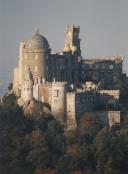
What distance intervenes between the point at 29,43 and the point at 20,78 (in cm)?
215

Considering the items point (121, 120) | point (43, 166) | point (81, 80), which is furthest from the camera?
point (81, 80)

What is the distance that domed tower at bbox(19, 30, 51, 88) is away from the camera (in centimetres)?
7544

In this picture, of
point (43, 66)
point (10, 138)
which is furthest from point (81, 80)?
point (10, 138)

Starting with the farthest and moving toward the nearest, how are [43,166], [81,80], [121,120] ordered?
[81,80] → [121,120] → [43,166]

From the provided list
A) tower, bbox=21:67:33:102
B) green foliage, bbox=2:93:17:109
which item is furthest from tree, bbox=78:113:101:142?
green foliage, bbox=2:93:17:109

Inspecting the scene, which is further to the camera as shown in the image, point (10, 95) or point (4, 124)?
point (10, 95)

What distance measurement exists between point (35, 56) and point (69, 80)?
9.57 ft

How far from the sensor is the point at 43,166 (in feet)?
225

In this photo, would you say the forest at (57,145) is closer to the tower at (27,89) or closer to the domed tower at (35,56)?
the tower at (27,89)

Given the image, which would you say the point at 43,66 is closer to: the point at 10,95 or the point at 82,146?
the point at 10,95

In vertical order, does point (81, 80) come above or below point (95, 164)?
above

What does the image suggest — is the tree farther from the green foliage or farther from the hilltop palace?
the green foliage

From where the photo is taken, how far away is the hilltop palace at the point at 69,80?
72.3m

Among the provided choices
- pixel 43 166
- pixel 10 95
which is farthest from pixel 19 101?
pixel 43 166
